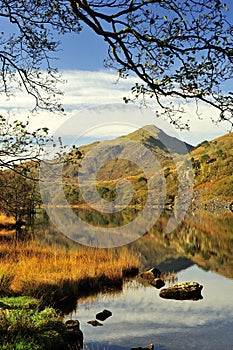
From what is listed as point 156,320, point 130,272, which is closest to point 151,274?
point 130,272

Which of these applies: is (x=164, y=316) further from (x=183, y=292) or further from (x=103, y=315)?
(x=183, y=292)

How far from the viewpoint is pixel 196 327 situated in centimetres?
1180

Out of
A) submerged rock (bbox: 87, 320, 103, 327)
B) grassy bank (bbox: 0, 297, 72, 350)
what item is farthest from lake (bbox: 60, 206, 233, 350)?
grassy bank (bbox: 0, 297, 72, 350)

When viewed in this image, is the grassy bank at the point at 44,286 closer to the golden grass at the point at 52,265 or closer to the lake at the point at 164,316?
the golden grass at the point at 52,265

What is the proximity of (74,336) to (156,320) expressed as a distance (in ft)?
11.6

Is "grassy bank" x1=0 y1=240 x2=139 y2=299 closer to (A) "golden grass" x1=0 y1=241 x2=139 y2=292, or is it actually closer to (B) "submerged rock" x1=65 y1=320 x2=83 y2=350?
(A) "golden grass" x1=0 y1=241 x2=139 y2=292

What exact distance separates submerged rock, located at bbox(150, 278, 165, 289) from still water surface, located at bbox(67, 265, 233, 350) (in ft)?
1.85

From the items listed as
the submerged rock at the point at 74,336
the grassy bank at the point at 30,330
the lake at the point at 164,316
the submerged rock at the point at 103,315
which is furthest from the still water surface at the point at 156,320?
the grassy bank at the point at 30,330

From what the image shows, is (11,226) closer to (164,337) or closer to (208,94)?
(164,337)

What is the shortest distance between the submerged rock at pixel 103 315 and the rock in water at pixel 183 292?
9.42 feet

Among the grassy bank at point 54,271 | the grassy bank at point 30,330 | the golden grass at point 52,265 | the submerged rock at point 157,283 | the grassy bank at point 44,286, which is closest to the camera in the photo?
the grassy bank at point 30,330

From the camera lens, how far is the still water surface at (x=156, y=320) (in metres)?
10.3

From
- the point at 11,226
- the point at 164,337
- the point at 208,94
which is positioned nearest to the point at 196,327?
the point at 164,337

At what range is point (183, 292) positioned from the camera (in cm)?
1502
